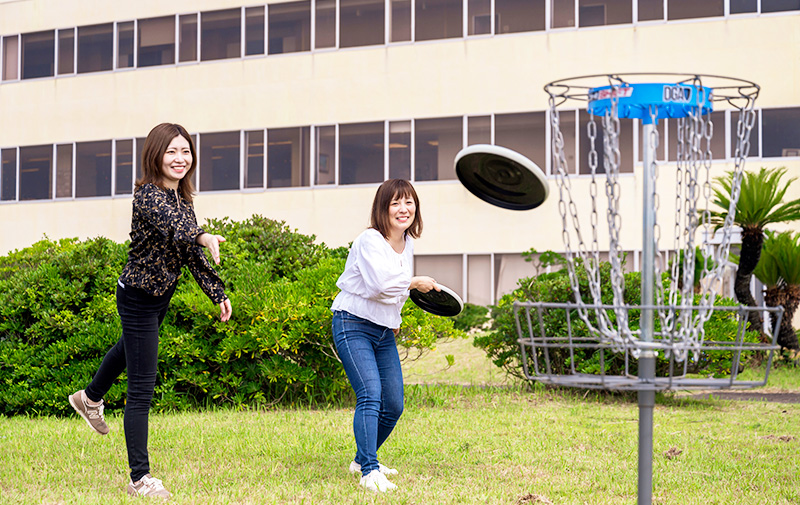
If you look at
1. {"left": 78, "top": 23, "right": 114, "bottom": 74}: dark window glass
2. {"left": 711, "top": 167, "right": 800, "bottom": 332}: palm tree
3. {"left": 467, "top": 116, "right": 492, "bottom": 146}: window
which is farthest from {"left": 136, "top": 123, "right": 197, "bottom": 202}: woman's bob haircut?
{"left": 78, "top": 23, "right": 114, "bottom": 74}: dark window glass

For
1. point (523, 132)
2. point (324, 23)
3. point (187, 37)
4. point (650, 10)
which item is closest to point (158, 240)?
point (523, 132)

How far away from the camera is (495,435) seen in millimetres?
6672

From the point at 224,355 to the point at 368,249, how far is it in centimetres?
322

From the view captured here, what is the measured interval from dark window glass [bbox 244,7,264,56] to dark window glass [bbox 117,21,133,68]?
127 inches

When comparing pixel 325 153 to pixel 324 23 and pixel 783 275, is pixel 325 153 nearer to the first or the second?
pixel 324 23

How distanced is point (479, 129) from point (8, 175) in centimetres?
1264

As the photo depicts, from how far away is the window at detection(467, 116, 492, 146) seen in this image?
19031 millimetres

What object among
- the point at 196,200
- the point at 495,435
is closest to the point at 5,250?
the point at 196,200

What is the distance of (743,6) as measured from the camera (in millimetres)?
17719

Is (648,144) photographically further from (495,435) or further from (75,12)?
(75,12)

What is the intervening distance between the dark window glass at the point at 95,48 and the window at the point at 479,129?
955 centimetres

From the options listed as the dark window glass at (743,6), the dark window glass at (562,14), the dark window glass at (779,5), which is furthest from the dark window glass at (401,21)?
the dark window glass at (779,5)

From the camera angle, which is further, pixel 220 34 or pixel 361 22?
pixel 220 34

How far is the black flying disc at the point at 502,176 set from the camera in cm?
328
